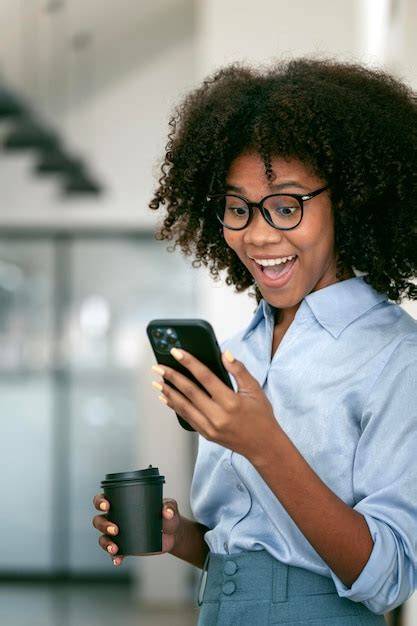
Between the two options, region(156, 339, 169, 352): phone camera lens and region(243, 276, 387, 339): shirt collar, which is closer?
region(156, 339, 169, 352): phone camera lens

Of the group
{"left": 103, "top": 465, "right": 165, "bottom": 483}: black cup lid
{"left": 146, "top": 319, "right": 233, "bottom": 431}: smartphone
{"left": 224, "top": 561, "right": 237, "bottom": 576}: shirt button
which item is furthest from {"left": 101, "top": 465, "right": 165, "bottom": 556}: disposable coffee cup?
{"left": 146, "top": 319, "right": 233, "bottom": 431}: smartphone

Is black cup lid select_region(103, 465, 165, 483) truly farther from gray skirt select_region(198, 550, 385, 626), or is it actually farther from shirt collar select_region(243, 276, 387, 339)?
shirt collar select_region(243, 276, 387, 339)

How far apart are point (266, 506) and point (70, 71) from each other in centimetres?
653

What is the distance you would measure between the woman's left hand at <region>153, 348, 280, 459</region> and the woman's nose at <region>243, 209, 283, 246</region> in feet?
0.83

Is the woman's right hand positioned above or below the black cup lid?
below

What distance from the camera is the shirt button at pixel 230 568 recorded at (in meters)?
1.41

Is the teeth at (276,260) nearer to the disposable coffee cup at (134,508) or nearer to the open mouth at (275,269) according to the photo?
the open mouth at (275,269)

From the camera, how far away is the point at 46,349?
762 centimetres

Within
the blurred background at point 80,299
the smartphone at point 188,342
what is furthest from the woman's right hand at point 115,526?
the blurred background at point 80,299

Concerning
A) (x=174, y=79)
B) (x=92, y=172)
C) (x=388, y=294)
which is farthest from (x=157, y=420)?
(x=388, y=294)

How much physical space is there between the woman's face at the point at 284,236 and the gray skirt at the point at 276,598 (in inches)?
13.7

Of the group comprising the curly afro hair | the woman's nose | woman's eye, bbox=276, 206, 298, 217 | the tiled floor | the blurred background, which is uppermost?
the curly afro hair

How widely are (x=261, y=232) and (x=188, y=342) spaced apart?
0.73 ft

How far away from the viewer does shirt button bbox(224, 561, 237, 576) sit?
1414 mm
